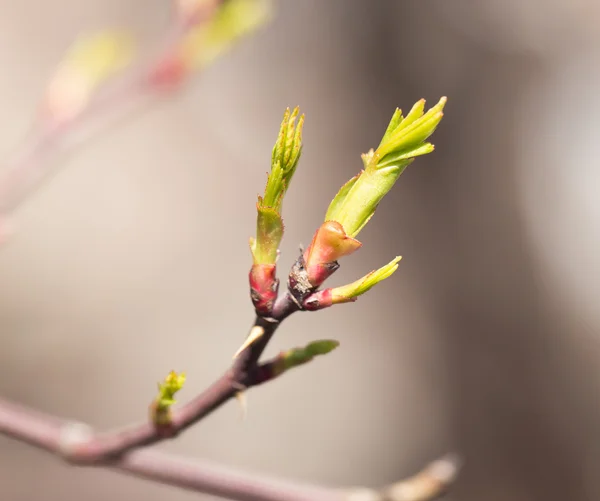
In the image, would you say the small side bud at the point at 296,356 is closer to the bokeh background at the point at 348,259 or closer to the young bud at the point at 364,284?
the young bud at the point at 364,284

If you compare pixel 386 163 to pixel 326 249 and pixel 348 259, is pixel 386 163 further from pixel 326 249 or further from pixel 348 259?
pixel 348 259

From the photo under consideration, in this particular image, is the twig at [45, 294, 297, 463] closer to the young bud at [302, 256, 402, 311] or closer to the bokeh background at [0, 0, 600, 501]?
the young bud at [302, 256, 402, 311]

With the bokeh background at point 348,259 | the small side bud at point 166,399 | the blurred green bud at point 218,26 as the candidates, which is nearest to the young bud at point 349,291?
the small side bud at point 166,399

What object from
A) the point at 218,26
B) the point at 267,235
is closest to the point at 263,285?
the point at 267,235

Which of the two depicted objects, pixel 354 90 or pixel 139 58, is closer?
pixel 139 58

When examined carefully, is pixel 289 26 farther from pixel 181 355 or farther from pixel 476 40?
pixel 181 355

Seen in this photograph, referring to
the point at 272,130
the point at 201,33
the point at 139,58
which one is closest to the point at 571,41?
the point at 272,130
